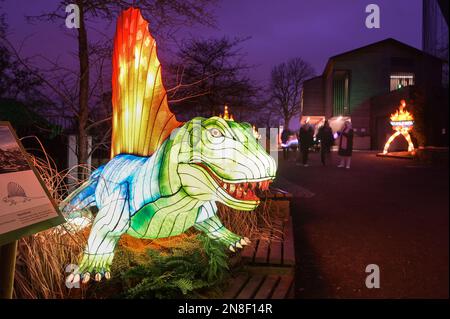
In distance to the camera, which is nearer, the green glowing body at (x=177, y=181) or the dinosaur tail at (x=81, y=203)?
the green glowing body at (x=177, y=181)

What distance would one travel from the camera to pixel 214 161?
346cm

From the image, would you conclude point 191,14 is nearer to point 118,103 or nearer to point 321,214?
point 118,103

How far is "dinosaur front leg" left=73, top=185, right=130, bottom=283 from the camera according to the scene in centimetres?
333

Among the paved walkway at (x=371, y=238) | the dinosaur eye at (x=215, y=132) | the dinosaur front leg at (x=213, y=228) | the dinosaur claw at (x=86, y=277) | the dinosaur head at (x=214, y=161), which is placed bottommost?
the paved walkway at (x=371, y=238)

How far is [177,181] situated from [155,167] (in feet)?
0.76

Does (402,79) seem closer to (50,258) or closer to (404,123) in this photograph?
(404,123)

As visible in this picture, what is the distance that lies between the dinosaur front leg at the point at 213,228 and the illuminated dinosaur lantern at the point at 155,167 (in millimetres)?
11

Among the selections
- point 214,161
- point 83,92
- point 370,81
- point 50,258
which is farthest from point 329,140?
point 370,81

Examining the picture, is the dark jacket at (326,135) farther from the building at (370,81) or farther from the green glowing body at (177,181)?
the building at (370,81)

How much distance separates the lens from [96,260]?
3.35 m

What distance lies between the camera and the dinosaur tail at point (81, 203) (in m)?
3.90

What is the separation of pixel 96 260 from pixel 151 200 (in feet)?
2.16

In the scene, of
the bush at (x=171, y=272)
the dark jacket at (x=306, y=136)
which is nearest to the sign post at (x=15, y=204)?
the bush at (x=171, y=272)
